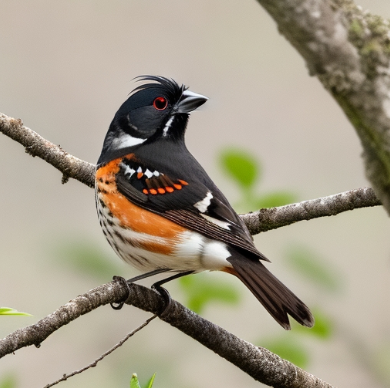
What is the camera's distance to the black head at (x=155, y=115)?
3.54 metres

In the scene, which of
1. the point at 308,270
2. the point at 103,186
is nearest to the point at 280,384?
the point at 308,270

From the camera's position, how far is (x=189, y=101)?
3500 mm

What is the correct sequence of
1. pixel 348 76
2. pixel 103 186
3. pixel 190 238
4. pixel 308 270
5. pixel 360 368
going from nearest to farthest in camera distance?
pixel 348 76 < pixel 308 270 < pixel 360 368 < pixel 190 238 < pixel 103 186

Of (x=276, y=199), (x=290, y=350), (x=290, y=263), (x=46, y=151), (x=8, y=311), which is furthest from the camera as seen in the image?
(x=46, y=151)

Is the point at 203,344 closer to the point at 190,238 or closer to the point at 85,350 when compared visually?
the point at 190,238

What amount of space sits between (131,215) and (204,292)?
0.72 metres

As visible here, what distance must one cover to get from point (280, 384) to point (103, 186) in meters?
1.32

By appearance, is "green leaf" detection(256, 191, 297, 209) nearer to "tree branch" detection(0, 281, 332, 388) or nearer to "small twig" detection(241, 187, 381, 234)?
"small twig" detection(241, 187, 381, 234)

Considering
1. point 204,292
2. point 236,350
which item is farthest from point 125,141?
point 236,350

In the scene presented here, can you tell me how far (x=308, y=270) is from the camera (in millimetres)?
2418

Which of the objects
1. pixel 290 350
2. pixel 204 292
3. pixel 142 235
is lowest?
pixel 290 350

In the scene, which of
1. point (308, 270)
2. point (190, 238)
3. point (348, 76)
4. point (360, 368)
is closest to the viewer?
point (348, 76)

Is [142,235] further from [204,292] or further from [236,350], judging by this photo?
[236,350]

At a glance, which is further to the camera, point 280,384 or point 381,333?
point 381,333
